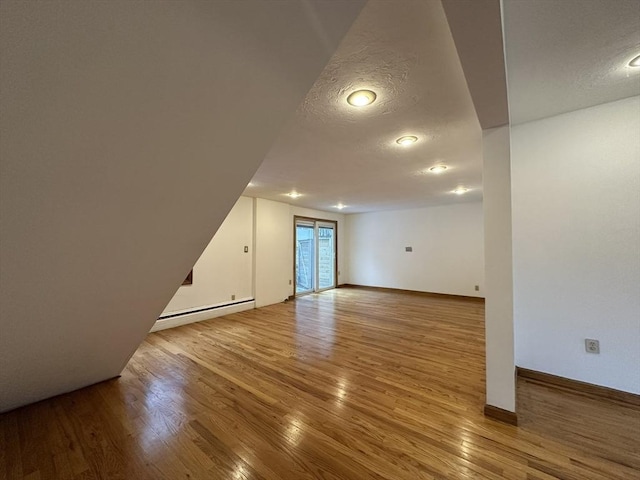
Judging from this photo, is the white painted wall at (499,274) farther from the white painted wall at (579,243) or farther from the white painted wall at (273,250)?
the white painted wall at (273,250)

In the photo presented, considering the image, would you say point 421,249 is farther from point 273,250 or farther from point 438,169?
point 273,250

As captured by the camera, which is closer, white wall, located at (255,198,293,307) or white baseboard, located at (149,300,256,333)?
white baseboard, located at (149,300,256,333)

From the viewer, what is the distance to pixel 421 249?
21.9ft

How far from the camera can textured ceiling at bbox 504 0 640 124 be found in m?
1.21

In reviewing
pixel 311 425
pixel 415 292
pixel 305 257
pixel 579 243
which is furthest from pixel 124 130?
pixel 415 292

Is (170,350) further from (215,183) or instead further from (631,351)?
(631,351)

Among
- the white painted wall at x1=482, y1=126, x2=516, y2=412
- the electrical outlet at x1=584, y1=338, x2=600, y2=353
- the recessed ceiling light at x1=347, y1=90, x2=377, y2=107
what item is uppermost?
the recessed ceiling light at x1=347, y1=90, x2=377, y2=107

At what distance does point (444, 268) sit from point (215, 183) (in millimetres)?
6275

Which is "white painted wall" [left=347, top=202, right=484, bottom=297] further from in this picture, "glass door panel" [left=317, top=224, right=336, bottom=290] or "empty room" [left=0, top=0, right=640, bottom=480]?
"empty room" [left=0, top=0, right=640, bottom=480]

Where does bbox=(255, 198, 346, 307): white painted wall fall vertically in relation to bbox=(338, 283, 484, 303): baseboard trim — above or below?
above

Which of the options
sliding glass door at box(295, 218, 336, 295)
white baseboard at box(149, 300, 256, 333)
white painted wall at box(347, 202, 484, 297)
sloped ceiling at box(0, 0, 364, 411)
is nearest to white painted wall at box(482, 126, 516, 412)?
sloped ceiling at box(0, 0, 364, 411)

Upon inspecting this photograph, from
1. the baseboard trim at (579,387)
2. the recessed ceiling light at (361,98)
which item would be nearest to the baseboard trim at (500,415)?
the baseboard trim at (579,387)

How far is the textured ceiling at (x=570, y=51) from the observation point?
1.21 metres

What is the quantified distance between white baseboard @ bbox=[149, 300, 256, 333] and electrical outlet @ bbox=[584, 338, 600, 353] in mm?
4774
